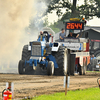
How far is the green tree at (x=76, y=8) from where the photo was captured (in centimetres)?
4516

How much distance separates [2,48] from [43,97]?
16.2 meters

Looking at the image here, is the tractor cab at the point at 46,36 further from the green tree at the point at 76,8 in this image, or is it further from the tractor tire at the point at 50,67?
the green tree at the point at 76,8

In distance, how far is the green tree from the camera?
45156mm

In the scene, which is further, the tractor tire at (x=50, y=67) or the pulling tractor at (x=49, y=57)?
the pulling tractor at (x=49, y=57)

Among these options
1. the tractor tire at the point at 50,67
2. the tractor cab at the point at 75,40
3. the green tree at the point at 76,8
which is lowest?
the tractor tire at the point at 50,67

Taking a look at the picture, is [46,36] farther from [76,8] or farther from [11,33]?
[76,8]

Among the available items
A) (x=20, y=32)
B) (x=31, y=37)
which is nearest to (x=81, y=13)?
(x=31, y=37)

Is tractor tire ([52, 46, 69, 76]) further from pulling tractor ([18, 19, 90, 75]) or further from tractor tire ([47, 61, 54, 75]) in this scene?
tractor tire ([47, 61, 54, 75])

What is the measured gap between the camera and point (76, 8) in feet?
149

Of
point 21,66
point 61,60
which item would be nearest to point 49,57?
point 61,60

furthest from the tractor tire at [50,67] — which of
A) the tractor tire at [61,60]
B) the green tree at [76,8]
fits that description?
the green tree at [76,8]

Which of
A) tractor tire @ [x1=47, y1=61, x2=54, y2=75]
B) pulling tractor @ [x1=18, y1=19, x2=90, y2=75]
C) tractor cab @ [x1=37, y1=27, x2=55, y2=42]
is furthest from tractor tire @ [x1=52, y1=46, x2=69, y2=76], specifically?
tractor cab @ [x1=37, y1=27, x2=55, y2=42]

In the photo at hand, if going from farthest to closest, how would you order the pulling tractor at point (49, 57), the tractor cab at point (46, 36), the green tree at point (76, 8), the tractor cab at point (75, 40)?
the green tree at point (76, 8) → the tractor cab at point (75, 40) → the tractor cab at point (46, 36) → the pulling tractor at point (49, 57)

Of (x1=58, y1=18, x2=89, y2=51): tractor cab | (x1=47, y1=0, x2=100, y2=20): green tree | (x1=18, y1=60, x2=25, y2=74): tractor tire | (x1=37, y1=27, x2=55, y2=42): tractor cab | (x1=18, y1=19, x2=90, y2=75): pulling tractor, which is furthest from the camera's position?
(x1=47, y1=0, x2=100, y2=20): green tree
